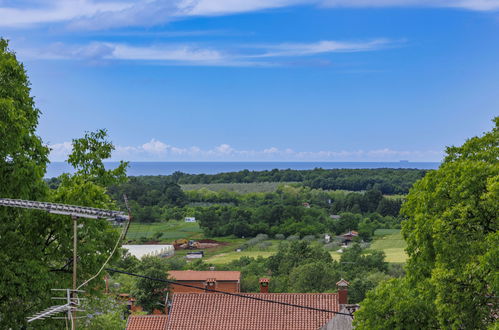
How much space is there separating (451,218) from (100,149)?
8.41 meters

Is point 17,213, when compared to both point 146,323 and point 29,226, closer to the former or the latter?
point 29,226

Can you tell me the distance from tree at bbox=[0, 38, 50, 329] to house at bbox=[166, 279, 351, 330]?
15.2 meters

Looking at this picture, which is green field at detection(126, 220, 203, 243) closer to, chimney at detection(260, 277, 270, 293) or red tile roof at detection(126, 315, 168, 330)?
chimney at detection(260, 277, 270, 293)

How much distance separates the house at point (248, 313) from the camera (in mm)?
29597

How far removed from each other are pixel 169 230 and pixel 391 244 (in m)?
37.6

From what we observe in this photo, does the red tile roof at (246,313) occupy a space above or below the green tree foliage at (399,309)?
below

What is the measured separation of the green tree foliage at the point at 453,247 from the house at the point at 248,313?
11.5m

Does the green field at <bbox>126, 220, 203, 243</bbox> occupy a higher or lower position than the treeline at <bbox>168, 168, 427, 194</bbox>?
lower

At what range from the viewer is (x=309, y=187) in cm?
17650

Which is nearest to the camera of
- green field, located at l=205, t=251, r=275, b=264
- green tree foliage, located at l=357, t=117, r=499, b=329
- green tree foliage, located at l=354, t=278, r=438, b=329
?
green tree foliage, located at l=357, t=117, r=499, b=329

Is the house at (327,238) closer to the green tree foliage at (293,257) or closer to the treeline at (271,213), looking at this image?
the treeline at (271,213)

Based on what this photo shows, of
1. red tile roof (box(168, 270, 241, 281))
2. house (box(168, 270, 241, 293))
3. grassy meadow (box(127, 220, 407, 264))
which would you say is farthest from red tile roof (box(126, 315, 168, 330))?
grassy meadow (box(127, 220, 407, 264))

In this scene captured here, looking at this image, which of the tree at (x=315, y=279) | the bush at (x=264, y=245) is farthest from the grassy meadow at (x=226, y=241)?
the tree at (x=315, y=279)

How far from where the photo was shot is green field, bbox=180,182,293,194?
582 feet
